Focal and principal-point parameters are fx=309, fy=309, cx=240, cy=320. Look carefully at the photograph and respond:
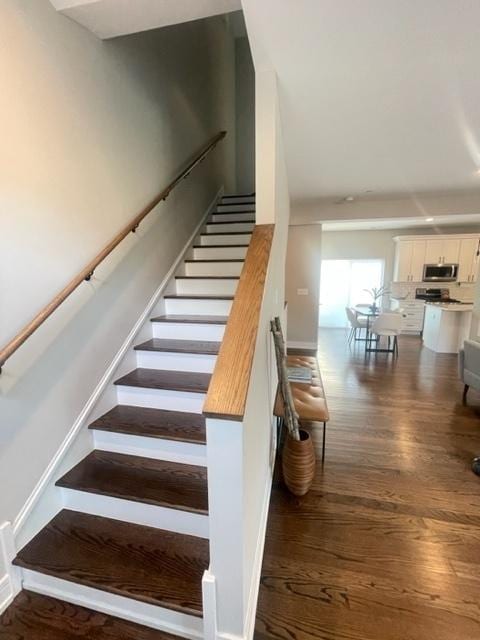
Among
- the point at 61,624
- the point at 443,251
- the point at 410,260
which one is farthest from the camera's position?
the point at 410,260

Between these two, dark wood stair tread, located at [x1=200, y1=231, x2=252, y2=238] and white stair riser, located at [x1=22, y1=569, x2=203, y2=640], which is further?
dark wood stair tread, located at [x1=200, y1=231, x2=252, y2=238]

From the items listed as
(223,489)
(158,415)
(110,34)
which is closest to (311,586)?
(223,489)

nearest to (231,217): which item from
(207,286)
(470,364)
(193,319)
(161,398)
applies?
(207,286)

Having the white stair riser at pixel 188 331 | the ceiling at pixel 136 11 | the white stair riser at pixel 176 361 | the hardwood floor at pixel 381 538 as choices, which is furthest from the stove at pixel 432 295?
the ceiling at pixel 136 11

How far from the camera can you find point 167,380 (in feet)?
6.68

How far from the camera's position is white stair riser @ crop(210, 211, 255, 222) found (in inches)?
148

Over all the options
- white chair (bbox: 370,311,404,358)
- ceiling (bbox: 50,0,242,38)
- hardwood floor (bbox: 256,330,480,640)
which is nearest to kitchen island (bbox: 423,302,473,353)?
white chair (bbox: 370,311,404,358)

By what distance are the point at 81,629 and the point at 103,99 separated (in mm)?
2712

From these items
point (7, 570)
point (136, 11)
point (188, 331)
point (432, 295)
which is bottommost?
point (7, 570)

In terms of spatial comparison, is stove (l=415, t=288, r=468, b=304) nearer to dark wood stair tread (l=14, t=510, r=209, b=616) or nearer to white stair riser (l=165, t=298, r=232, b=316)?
white stair riser (l=165, t=298, r=232, b=316)

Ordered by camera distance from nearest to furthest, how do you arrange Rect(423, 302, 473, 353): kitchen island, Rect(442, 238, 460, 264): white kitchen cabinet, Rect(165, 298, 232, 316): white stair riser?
Rect(165, 298, 232, 316): white stair riser, Rect(423, 302, 473, 353): kitchen island, Rect(442, 238, 460, 264): white kitchen cabinet

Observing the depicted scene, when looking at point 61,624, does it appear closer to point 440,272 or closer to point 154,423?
point 154,423

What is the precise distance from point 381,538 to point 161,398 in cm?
150

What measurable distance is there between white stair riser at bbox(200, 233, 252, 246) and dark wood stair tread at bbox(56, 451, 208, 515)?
235cm
